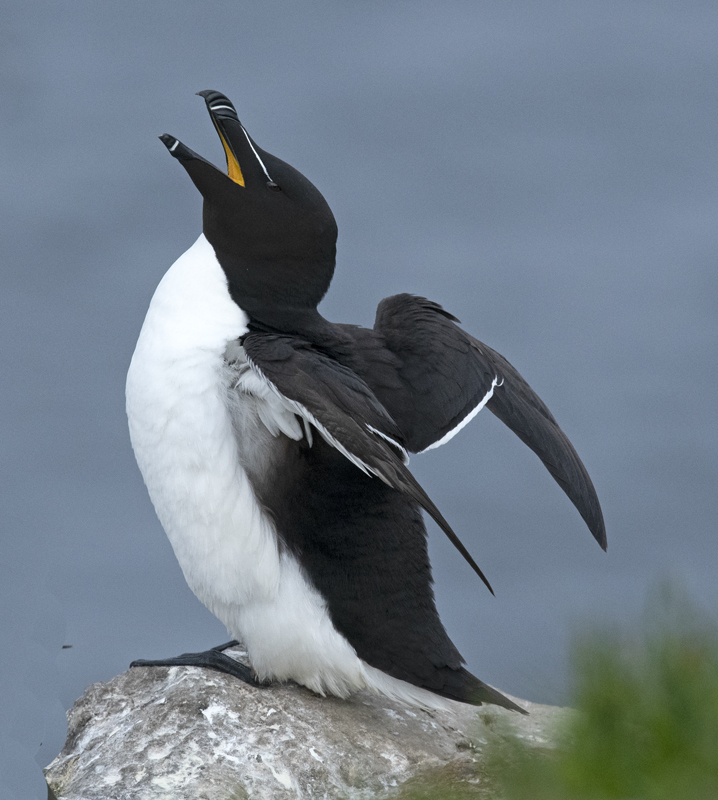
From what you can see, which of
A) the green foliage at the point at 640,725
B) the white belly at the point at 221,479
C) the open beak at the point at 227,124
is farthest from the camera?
the open beak at the point at 227,124

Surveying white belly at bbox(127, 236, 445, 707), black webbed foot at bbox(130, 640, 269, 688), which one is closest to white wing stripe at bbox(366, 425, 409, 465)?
white belly at bbox(127, 236, 445, 707)

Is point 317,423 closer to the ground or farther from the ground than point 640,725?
farther from the ground

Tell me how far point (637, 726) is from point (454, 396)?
198cm

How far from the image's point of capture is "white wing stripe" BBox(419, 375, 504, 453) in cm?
408

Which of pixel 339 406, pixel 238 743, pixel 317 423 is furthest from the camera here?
pixel 238 743

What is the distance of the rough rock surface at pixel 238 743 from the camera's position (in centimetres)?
383

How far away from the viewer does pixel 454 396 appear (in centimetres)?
415

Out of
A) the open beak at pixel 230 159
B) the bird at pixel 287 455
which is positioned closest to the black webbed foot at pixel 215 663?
the bird at pixel 287 455

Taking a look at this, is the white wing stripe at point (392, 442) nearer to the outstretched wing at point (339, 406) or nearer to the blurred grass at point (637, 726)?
the outstretched wing at point (339, 406)

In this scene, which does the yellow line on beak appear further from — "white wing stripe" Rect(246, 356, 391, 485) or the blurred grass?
the blurred grass

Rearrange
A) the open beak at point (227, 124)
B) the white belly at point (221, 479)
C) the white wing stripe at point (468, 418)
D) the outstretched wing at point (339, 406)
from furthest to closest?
the open beak at point (227, 124), the white wing stripe at point (468, 418), the white belly at point (221, 479), the outstretched wing at point (339, 406)

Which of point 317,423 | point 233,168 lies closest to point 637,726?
point 317,423

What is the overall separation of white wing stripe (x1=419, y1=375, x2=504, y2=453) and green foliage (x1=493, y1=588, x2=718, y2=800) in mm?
1687

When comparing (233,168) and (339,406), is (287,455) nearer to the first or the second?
(339,406)
